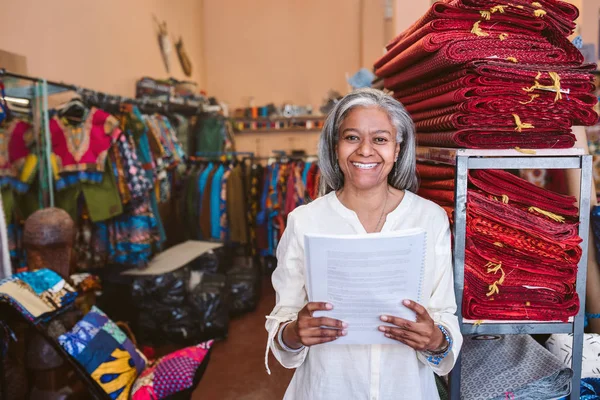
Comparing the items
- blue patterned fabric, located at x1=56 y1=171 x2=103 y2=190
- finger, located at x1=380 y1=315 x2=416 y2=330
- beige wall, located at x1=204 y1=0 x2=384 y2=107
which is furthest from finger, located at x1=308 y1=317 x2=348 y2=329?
beige wall, located at x1=204 y1=0 x2=384 y2=107

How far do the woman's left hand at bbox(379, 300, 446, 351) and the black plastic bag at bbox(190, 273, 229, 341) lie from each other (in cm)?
264

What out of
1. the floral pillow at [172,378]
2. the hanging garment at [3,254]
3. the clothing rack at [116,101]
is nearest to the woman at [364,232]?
the floral pillow at [172,378]

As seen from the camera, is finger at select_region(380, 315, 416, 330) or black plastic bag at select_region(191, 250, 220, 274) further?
black plastic bag at select_region(191, 250, 220, 274)

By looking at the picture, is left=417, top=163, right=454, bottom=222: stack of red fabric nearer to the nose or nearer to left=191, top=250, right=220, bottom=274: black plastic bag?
the nose

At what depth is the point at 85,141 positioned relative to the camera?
338 centimetres

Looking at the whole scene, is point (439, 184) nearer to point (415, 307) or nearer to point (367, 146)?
point (367, 146)

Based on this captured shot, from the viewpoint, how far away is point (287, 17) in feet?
27.3

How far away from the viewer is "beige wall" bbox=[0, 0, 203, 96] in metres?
3.53

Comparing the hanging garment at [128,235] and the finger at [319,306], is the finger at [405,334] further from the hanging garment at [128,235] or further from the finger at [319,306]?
the hanging garment at [128,235]

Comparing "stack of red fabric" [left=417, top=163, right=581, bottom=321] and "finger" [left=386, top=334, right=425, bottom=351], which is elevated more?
"stack of red fabric" [left=417, top=163, right=581, bottom=321]

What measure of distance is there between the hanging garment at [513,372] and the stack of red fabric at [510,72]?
29.8 inches

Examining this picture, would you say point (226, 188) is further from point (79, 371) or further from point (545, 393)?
point (545, 393)

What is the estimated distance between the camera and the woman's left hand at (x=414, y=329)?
1215 millimetres

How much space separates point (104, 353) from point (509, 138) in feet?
6.06
